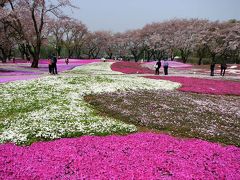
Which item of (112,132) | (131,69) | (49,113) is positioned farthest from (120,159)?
(131,69)

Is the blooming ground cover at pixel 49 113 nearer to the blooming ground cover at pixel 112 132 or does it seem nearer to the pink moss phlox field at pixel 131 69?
the blooming ground cover at pixel 112 132

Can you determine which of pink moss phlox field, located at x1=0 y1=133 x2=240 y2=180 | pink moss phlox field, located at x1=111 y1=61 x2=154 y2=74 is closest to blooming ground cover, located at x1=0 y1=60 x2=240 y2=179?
pink moss phlox field, located at x1=0 y1=133 x2=240 y2=180

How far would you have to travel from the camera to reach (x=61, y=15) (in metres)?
56.5

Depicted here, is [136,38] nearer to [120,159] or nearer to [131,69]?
[131,69]

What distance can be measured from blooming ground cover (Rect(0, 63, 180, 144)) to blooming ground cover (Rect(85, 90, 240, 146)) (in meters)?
1.53

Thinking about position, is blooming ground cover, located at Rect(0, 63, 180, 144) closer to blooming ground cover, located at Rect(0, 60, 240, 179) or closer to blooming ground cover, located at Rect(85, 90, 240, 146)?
blooming ground cover, located at Rect(0, 60, 240, 179)

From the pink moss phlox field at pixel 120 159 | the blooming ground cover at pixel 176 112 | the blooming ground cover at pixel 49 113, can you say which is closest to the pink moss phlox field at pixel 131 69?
the blooming ground cover at pixel 49 113

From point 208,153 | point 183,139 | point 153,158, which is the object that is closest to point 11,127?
point 153,158

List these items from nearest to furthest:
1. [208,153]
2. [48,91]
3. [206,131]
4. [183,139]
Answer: [208,153]
[183,139]
[206,131]
[48,91]

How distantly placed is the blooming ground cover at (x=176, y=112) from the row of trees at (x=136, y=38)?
35.0 m

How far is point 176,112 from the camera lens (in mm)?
20812

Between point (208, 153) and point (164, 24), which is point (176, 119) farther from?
point (164, 24)

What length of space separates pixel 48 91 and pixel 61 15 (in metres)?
34.3

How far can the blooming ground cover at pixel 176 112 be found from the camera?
681 inches
